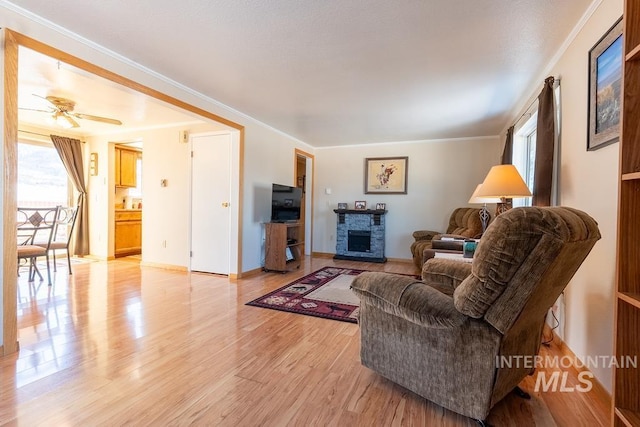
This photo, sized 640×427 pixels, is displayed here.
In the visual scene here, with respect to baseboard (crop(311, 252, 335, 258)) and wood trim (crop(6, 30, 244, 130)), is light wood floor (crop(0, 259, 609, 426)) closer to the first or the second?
wood trim (crop(6, 30, 244, 130))

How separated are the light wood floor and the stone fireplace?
3.20 m

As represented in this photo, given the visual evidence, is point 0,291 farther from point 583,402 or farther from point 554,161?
point 554,161

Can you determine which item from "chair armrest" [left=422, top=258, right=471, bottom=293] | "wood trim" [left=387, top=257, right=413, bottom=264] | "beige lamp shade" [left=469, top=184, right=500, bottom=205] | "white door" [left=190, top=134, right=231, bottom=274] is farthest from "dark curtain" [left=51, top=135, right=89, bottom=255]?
"beige lamp shade" [left=469, top=184, right=500, bottom=205]

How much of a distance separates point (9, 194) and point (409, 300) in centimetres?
260

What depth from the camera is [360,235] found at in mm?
5934

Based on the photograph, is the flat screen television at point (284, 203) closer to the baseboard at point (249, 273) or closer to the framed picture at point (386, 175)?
the baseboard at point (249, 273)

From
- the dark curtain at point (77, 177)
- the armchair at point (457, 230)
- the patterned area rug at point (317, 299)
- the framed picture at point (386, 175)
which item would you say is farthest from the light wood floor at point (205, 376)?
the framed picture at point (386, 175)

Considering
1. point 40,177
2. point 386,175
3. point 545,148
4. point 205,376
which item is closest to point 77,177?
point 40,177

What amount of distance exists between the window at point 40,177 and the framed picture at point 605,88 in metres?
7.19

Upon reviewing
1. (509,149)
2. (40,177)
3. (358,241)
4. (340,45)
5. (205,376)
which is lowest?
(205,376)

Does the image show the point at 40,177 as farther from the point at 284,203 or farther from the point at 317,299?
the point at 317,299

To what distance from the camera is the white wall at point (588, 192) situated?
1618 millimetres

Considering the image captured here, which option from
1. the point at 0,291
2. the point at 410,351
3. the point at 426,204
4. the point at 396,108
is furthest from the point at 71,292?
the point at 426,204

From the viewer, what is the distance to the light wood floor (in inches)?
58.2
